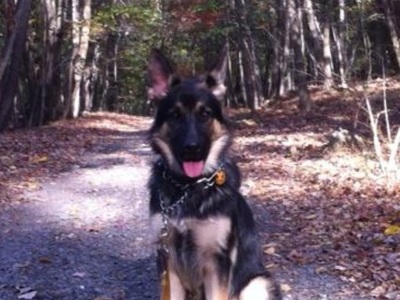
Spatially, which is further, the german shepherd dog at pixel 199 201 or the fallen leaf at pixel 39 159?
the fallen leaf at pixel 39 159

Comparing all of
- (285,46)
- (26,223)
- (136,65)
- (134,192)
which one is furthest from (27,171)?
(136,65)

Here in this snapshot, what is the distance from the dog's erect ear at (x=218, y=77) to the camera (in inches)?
181

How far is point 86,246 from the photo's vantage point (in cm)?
785

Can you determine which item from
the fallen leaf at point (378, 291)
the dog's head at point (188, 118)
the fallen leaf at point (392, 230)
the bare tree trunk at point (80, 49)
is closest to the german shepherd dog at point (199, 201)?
the dog's head at point (188, 118)

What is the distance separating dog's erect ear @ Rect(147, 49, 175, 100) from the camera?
4.57 m

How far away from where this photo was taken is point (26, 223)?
893 centimetres

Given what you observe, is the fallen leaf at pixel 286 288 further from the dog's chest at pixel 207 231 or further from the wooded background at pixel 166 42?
the wooded background at pixel 166 42

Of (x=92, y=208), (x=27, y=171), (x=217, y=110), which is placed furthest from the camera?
(x=27, y=171)

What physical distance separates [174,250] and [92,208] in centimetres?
539

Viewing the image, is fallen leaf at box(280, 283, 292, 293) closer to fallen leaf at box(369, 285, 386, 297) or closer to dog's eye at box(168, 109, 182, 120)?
fallen leaf at box(369, 285, 386, 297)

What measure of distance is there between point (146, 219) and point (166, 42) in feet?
102

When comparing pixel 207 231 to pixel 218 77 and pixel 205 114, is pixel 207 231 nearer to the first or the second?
pixel 205 114

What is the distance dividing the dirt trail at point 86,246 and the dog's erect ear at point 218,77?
6.79ft

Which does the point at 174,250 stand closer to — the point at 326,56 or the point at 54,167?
the point at 54,167
